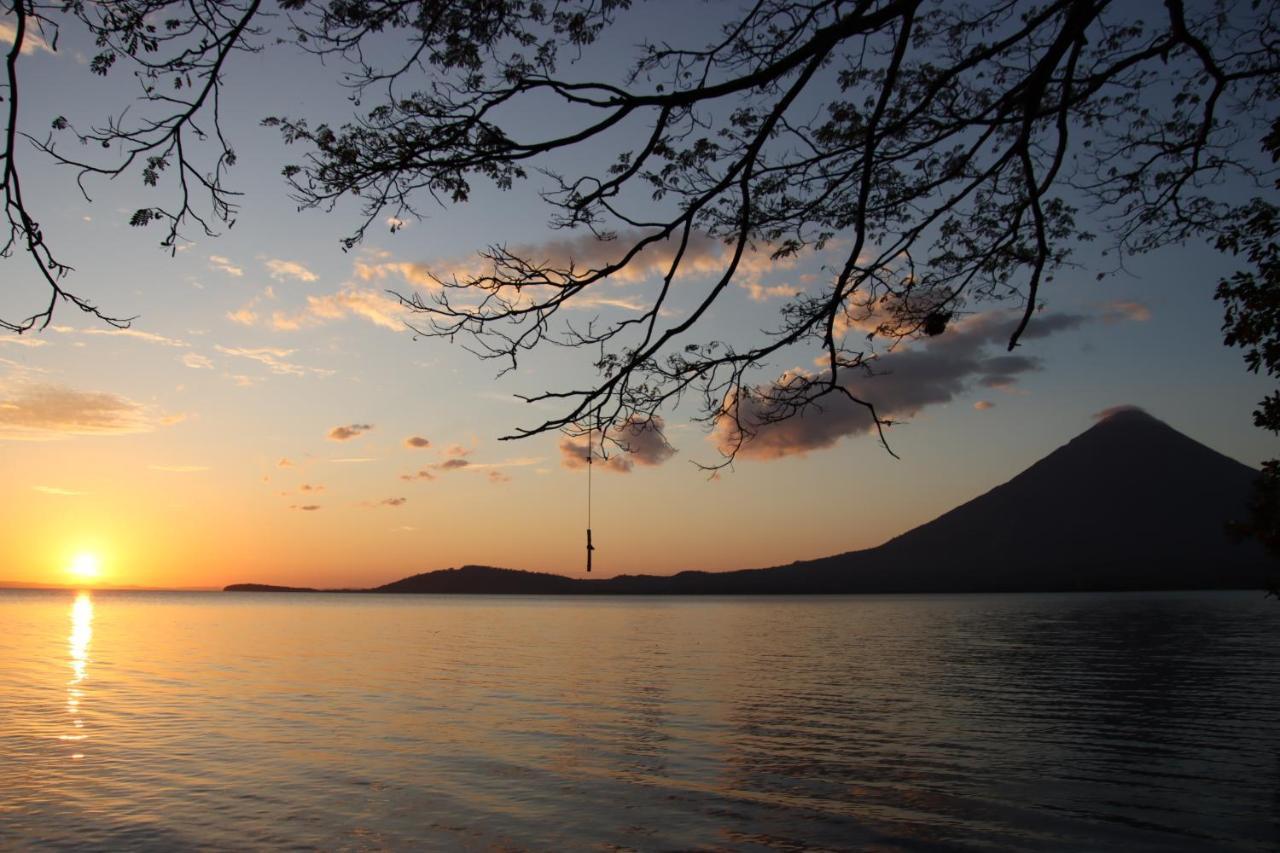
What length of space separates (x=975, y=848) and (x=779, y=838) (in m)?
2.69

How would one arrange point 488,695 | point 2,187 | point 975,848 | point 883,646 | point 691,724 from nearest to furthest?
1. point 2,187
2. point 975,848
3. point 691,724
4. point 488,695
5. point 883,646

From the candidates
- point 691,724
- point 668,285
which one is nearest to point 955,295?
point 668,285

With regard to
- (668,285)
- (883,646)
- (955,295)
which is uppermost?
(955,295)

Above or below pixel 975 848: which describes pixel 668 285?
above

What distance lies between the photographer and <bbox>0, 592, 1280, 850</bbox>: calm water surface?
12828 millimetres

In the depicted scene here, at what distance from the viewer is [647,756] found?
1823 centimetres

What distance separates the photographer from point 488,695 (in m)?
29.1

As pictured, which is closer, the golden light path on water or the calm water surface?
the calm water surface

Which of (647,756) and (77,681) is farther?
(77,681)

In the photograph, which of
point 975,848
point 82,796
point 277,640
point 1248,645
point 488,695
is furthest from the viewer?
point 277,640

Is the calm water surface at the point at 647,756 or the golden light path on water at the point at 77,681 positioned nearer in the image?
the calm water surface at the point at 647,756

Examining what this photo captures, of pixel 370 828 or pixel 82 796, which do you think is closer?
pixel 370 828

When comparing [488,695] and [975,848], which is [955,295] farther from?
[488,695]

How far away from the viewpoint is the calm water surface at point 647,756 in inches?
505
